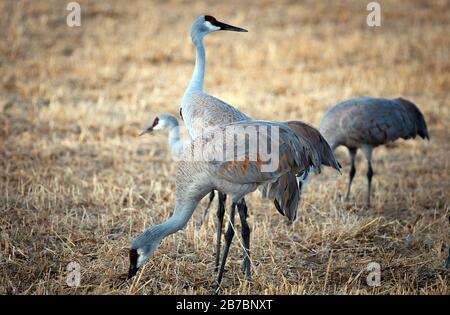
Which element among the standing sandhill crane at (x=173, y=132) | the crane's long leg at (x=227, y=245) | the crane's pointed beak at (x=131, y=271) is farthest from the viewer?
the standing sandhill crane at (x=173, y=132)

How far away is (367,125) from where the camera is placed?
6.31 metres

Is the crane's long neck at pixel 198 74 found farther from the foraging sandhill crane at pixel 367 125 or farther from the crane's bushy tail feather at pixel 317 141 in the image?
the foraging sandhill crane at pixel 367 125

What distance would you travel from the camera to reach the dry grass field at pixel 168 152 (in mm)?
4535

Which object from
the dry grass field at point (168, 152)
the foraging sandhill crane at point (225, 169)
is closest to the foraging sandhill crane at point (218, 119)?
the foraging sandhill crane at point (225, 169)

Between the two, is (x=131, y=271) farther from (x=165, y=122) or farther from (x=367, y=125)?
(x=367, y=125)

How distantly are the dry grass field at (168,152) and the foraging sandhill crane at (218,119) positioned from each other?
0.37 metres

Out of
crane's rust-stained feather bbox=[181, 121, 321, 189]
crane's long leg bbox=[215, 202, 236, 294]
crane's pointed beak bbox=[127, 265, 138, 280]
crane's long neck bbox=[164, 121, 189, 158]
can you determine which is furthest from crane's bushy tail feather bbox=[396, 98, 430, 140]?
crane's pointed beak bbox=[127, 265, 138, 280]

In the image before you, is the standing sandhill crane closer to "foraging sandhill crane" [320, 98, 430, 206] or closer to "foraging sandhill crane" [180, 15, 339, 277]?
"foraging sandhill crane" [180, 15, 339, 277]

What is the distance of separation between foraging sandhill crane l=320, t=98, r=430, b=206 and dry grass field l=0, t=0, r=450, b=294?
20.2 inches

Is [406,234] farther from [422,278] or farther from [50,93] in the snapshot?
[50,93]

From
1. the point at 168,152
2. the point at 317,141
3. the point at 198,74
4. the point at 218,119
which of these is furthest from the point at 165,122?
the point at 317,141

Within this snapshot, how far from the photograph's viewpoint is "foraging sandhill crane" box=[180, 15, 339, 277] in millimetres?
4254

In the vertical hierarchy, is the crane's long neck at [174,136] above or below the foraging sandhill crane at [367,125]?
below

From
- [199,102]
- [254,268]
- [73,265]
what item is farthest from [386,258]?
[73,265]
